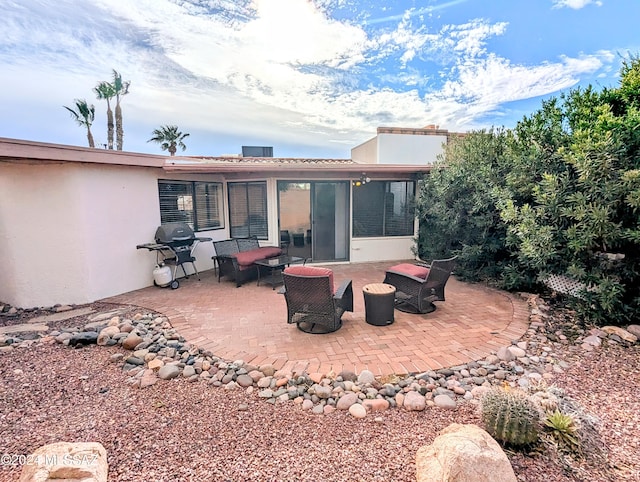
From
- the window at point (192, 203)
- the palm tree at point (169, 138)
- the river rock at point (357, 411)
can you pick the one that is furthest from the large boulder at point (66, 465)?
the palm tree at point (169, 138)

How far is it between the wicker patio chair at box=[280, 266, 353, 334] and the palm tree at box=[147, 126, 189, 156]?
18439mm

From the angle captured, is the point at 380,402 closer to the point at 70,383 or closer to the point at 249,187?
the point at 70,383

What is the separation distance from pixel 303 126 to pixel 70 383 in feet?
47.1

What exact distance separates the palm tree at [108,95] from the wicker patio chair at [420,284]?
69.4 feet

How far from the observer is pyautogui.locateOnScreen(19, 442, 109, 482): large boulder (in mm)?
1772

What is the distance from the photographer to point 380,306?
4.42 m

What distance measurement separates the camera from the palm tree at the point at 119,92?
58.7 feet

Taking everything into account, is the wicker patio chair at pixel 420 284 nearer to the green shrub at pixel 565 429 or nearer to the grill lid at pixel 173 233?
the green shrub at pixel 565 429

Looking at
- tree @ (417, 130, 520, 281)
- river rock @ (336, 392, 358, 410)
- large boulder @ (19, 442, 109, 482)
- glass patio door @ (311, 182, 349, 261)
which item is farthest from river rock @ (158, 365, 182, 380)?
tree @ (417, 130, 520, 281)

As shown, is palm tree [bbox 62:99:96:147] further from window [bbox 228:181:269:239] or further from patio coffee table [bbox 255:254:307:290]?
patio coffee table [bbox 255:254:307:290]

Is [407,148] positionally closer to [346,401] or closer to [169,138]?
[346,401]

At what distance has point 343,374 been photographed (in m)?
3.15

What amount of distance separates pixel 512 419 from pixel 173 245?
22.0 ft

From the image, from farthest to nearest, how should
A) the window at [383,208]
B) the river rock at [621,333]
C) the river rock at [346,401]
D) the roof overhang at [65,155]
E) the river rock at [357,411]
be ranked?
the window at [383,208]
the roof overhang at [65,155]
the river rock at [621,333]
the river rock at [346,401]
the river rock at [357,411]
